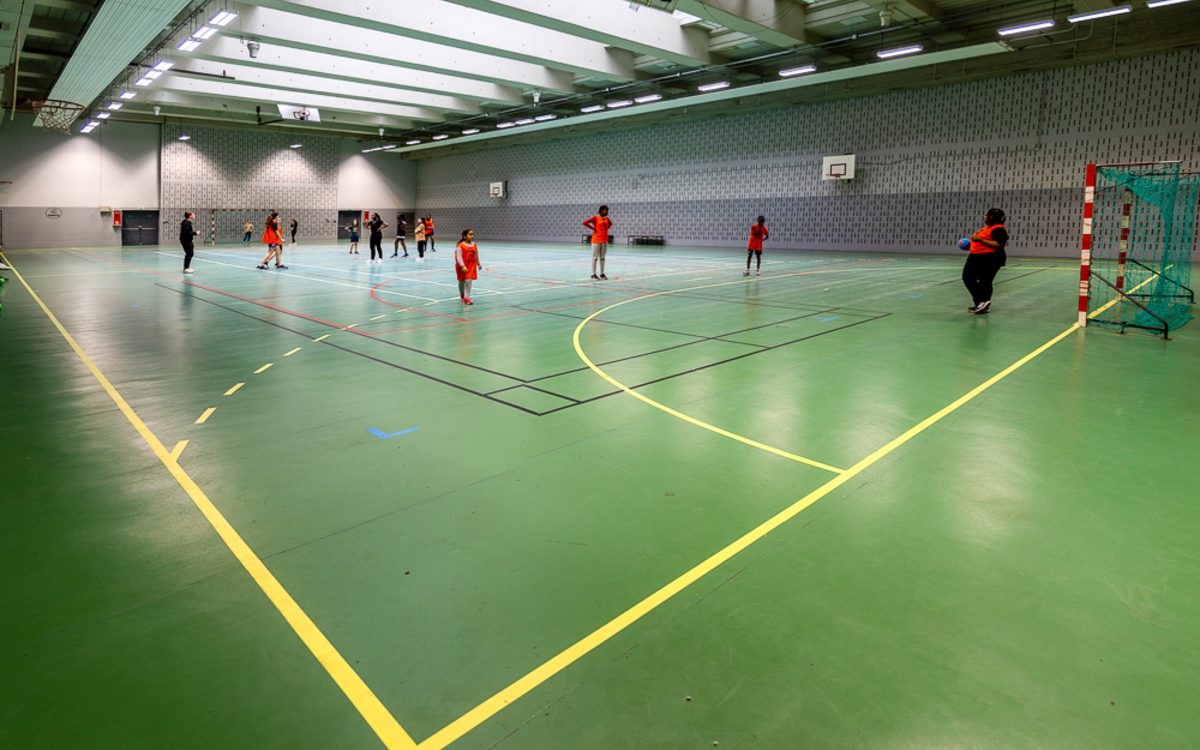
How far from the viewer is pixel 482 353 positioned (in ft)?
28.5

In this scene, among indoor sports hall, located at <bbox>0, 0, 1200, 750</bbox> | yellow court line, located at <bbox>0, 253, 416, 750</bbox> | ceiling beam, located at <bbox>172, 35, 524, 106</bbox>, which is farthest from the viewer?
ceiling beam, located at <bbox>172, 35, 524, 106</bbox>

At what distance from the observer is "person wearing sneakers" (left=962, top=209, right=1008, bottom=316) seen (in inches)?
452

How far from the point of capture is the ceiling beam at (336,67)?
24594 mm

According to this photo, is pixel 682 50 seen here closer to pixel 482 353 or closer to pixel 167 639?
pixel 482 353

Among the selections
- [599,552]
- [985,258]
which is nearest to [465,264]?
[985,258]

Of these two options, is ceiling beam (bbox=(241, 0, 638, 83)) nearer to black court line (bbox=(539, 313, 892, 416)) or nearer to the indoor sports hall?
the indoor sports hall

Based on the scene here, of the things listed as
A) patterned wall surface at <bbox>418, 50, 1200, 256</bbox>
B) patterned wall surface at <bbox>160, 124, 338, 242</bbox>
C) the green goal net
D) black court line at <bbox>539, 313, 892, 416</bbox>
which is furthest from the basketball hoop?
patterned wall surface at <bbox>418, 50, 1200, 256</bbox>

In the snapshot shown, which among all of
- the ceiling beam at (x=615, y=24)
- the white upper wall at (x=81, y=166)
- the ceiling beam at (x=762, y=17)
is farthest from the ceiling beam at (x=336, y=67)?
the white upper wall at (x=81, y=166)

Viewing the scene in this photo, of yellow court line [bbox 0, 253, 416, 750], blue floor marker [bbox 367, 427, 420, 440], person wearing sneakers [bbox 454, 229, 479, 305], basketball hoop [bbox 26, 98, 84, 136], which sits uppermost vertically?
basketball hoop [bbox 26, 98, 84, 136]

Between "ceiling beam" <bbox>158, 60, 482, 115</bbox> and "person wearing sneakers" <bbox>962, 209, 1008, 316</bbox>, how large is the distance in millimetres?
27843

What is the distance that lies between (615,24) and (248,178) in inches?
1342

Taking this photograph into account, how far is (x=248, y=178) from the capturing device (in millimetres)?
45312

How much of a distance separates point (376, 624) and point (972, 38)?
27.8 m

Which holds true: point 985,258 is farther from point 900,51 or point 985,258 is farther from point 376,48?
→ point 376,48
